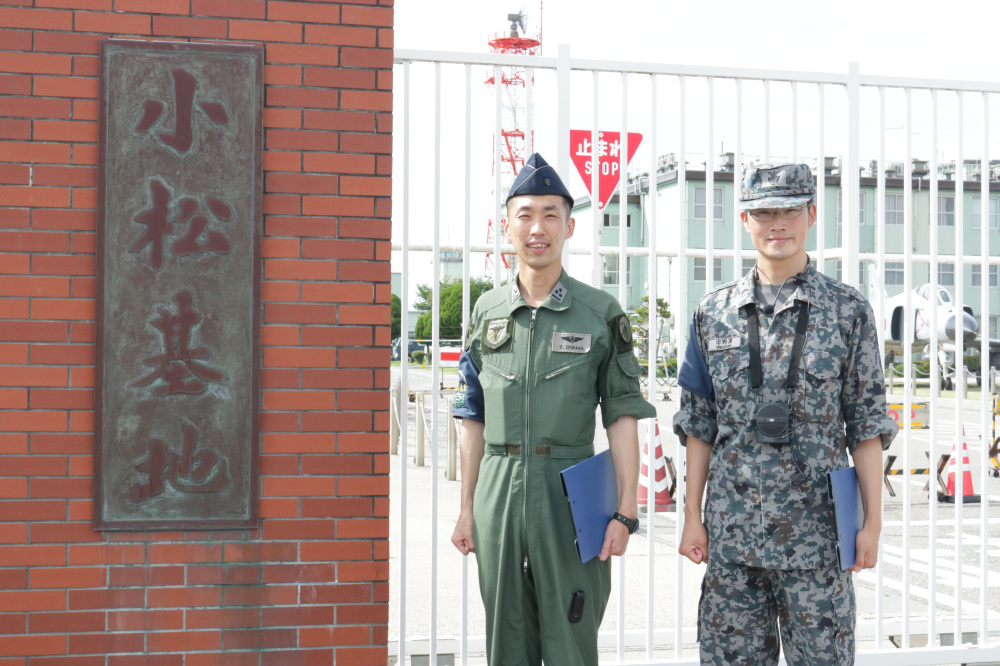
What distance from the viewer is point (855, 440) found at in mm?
2771

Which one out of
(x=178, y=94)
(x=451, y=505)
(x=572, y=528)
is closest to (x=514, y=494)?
(x=572, y=528)

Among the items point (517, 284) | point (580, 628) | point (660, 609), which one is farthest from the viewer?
point (660, 609)

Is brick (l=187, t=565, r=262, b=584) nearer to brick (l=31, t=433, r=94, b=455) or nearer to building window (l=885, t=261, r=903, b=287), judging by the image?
brick (l=31, t=433, r=94, b=455)

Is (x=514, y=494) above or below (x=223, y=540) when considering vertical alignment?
above

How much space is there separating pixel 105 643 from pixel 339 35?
7.20ft

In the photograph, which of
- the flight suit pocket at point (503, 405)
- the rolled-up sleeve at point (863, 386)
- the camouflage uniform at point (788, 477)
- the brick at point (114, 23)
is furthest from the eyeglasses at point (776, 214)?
the brick at point (114, 23)

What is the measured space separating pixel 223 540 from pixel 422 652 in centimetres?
111

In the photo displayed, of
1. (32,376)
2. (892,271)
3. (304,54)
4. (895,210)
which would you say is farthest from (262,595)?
(892,271)

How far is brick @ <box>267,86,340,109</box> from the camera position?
3.04 metres

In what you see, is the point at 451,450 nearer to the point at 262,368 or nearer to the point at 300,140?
the point at 262,368

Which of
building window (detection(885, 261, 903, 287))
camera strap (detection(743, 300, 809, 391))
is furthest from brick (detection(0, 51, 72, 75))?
building window (detection(885, 261, 903, 287))

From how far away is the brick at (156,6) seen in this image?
2971 millimetres

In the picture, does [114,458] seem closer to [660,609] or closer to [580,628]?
[580,628]

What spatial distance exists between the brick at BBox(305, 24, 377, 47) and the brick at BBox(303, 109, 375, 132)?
237 millimetres
